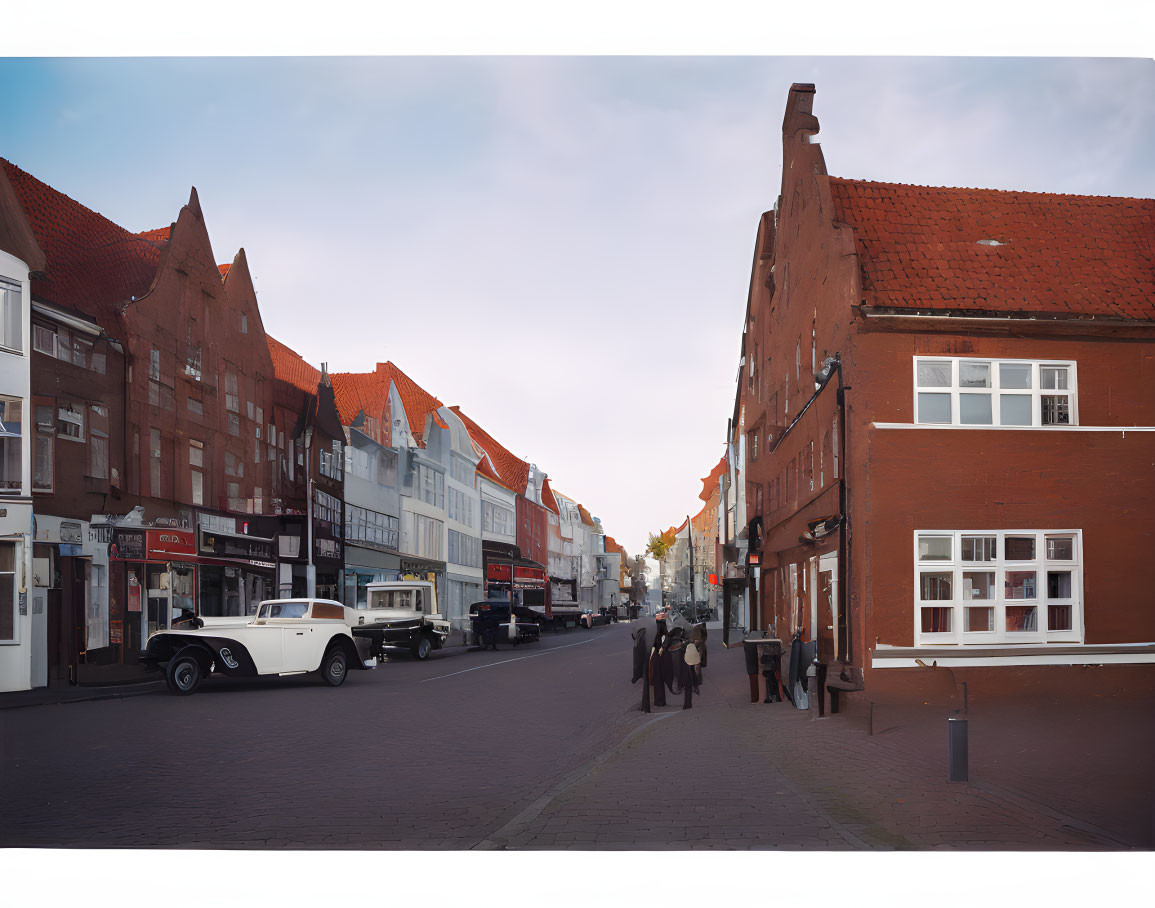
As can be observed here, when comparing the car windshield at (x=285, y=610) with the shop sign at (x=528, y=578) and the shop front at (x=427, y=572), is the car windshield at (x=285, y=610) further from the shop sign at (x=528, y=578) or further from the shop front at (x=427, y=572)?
the shop sign at (x=528, y=578)

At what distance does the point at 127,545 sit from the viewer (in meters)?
15.7

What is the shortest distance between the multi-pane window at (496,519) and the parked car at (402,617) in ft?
43.2

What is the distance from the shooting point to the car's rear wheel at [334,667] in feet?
69.2

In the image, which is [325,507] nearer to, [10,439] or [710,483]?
[10,439]

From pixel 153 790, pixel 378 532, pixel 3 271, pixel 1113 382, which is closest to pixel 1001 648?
pixel 1113 382

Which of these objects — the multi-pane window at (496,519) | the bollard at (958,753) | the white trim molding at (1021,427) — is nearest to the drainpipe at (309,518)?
the white trim molding at (1021,427)

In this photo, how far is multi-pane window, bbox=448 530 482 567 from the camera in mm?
38344

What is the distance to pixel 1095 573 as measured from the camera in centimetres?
1117

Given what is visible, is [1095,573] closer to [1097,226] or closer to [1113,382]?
[1113,382]

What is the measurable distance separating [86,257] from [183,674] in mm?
7660

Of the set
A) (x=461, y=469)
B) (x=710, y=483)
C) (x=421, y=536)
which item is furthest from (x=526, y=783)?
(x=710, y=483)

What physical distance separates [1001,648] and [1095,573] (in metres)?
1.31

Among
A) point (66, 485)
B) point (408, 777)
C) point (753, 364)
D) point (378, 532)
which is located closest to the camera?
point (408, 777)

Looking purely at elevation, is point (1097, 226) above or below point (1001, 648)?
above
